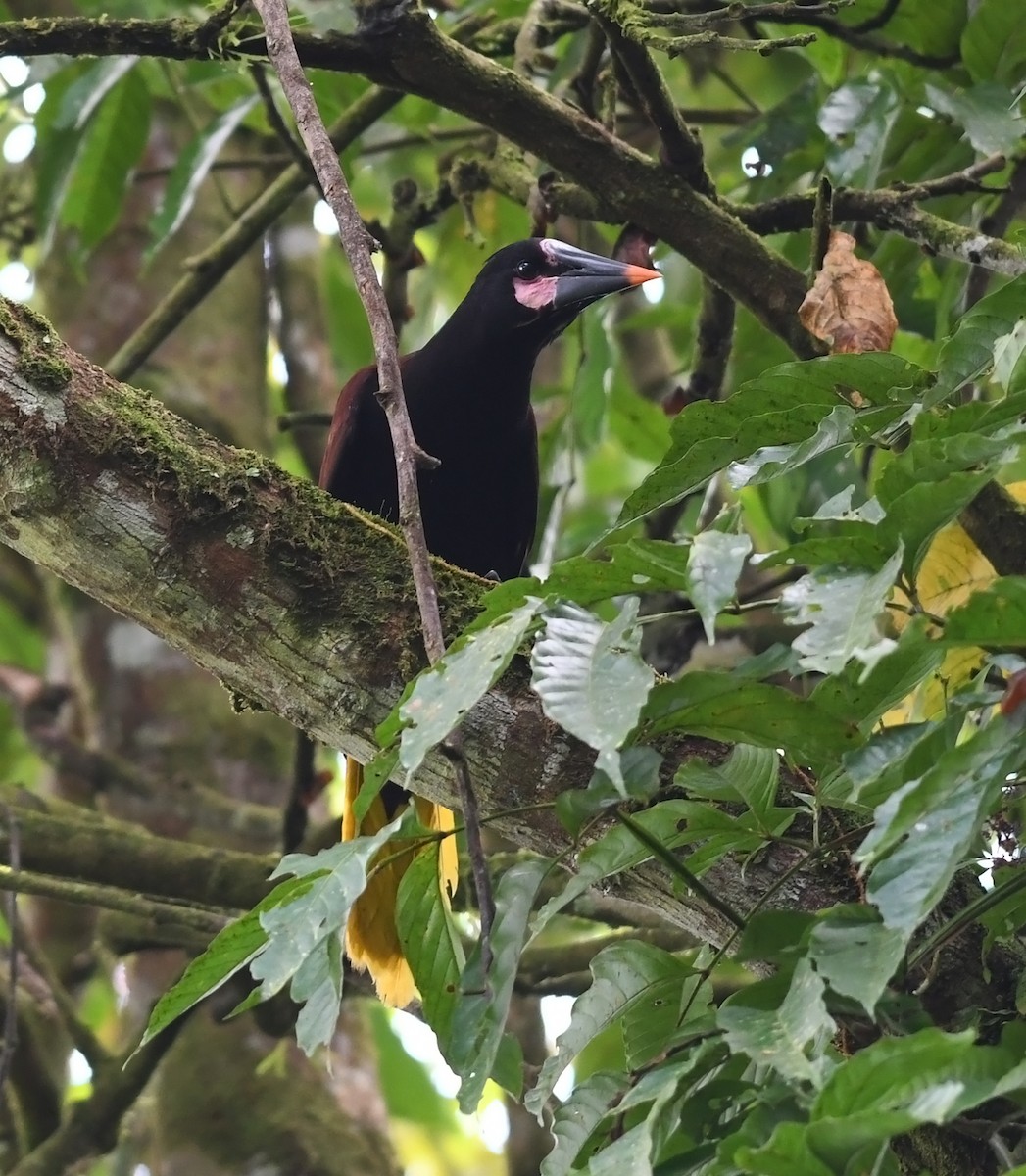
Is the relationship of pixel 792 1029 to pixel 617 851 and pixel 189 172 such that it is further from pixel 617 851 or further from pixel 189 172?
pixel 189 172

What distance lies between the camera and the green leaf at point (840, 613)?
859 millimetres

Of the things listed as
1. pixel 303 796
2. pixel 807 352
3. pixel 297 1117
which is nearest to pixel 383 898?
pixel 303 796

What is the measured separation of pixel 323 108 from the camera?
108 inches

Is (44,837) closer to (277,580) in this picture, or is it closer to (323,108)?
(277,580)

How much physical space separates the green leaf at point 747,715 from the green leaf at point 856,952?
13cm

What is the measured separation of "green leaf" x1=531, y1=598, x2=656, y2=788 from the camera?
87cm

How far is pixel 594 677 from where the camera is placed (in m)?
0.91

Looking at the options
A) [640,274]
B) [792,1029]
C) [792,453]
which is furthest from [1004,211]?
[792,1029]

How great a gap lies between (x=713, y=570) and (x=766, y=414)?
327 millimetres

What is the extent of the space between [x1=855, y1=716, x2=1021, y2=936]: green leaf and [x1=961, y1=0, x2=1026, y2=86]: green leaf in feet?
5.09

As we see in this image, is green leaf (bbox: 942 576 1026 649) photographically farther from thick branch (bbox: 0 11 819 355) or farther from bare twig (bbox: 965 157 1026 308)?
bare twig (bbox: 965 157 1026 308)

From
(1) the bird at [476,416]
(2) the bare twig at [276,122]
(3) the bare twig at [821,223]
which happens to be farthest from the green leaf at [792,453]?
(2) the bare twig at [276,122]

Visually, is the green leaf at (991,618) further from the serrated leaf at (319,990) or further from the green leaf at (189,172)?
the green leaf at (189,172)

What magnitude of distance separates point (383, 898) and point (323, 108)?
4.74ft
